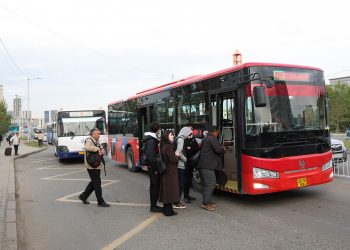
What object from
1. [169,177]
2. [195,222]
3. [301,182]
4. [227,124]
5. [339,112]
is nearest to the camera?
[195,222]

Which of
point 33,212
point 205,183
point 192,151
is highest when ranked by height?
point 192,151

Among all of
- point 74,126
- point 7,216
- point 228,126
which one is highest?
point 74,126

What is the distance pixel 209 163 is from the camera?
24.2 feet

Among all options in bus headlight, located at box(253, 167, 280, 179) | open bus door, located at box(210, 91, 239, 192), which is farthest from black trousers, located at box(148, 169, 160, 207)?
bus headlight, located at box(253, 167, 280, 179)

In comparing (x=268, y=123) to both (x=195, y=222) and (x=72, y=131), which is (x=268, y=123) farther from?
(x=72, y=131)

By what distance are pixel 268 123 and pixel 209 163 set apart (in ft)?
4.49

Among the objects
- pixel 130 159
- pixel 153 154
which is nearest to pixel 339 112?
pixel 130 159

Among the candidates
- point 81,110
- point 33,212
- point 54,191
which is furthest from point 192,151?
point 81,110

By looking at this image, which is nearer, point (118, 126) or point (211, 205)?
point (211, 205)

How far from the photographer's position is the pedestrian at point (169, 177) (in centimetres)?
709

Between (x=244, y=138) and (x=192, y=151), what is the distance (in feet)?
4.17

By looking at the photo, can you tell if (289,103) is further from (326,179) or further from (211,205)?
(211,205)

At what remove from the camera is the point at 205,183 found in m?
7.47

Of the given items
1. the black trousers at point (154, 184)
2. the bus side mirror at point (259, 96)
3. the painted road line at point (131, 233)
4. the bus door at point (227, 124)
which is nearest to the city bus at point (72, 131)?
the bus door at point (227, 124)
